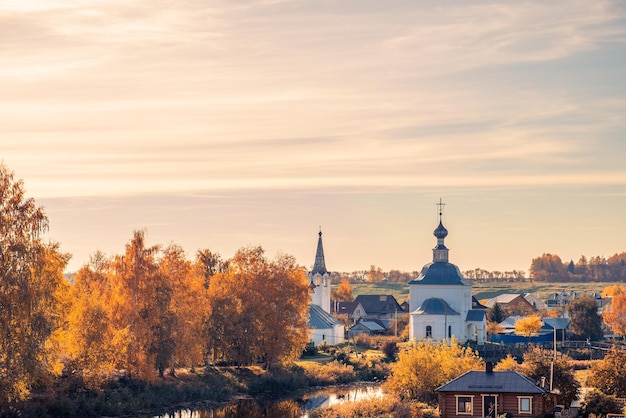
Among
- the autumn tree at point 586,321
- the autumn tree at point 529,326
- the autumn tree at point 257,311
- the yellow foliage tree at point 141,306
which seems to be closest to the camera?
the yellow foliage tree at point 141,306

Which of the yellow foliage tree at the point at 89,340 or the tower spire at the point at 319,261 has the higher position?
the tower spire at the point at 319,261

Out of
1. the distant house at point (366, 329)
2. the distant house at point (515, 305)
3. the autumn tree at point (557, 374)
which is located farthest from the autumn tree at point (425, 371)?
the distant house at point (515, 305)

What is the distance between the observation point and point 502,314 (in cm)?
14962

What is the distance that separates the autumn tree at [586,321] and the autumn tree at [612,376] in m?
60.7

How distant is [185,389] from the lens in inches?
2886

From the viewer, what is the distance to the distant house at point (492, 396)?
56406 millimetres

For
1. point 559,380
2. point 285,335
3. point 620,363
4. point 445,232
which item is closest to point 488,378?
point 559,380

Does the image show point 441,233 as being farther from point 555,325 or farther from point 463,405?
point 463,405

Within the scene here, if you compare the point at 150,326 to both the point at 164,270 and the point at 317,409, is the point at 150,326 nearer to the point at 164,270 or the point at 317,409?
the point at 164,270

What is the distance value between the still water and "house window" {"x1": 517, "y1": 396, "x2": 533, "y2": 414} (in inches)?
591

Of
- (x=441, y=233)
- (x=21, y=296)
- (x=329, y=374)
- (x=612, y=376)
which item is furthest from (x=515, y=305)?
(x=21, y=296)

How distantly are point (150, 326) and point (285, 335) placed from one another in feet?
60.2

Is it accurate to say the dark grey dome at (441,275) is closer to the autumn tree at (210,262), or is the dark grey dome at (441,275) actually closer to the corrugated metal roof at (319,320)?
the corrugated metal roof at (319,320)

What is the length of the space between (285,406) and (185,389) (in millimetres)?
7325
